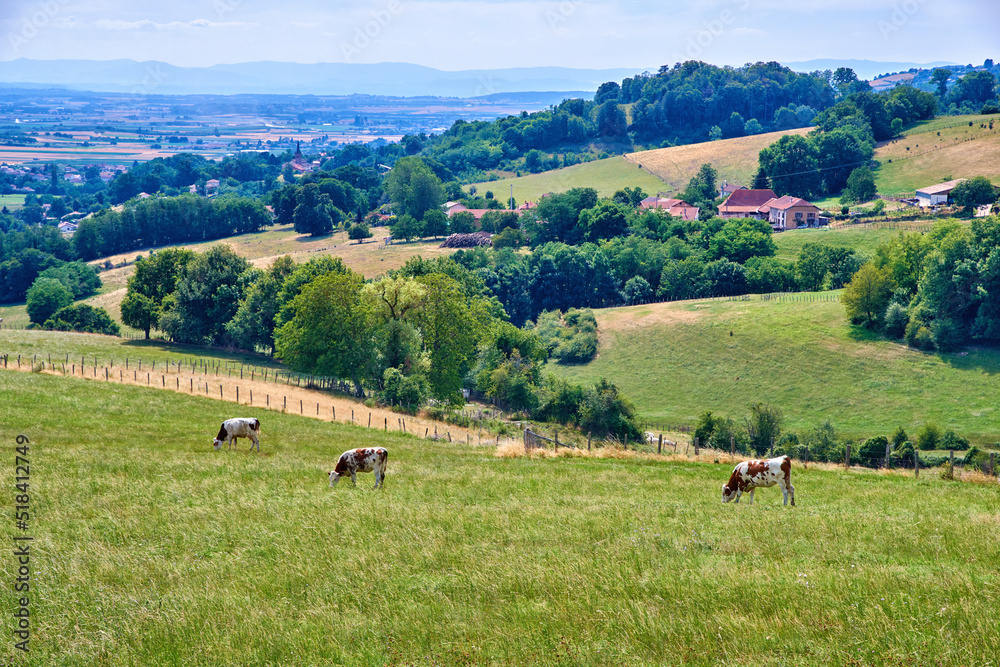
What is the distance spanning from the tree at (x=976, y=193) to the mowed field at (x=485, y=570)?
12030 cm

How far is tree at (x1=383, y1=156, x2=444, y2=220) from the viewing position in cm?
18488

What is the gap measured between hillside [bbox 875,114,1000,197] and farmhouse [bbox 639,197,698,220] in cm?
3576

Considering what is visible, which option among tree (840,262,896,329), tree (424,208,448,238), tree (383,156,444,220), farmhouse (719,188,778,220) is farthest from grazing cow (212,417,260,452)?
tree (383,156,444,220)

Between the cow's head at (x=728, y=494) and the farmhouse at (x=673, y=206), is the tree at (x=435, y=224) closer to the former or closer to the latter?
the farmhouse at (x=673, y=206)

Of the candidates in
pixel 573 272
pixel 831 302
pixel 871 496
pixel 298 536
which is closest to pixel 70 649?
pixel 298 536

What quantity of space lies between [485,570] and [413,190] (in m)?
177

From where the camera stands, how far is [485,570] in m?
14.7

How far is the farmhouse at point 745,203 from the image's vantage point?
15475 centimetres

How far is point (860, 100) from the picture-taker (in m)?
191

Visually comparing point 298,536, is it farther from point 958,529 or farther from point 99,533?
point 958,529

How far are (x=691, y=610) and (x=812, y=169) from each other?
171m

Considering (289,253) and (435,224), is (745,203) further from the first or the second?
(289,253)

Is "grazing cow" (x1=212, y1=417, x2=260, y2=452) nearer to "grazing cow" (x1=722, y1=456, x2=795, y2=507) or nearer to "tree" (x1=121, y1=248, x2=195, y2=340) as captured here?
"grazing cow" (x1=722, y1=456, x2=795, y2=507)

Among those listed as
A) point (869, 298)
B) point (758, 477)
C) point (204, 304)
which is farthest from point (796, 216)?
point (758, 477)
